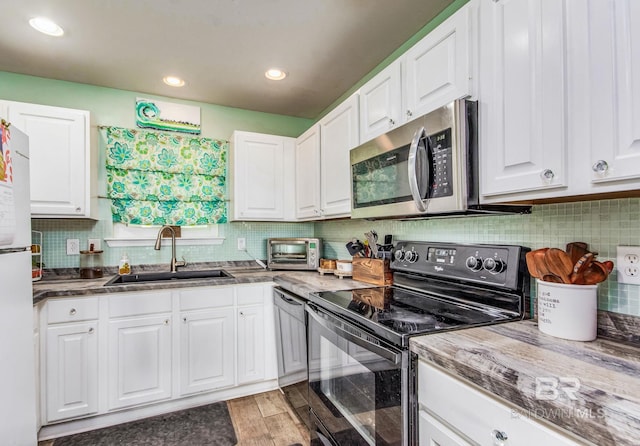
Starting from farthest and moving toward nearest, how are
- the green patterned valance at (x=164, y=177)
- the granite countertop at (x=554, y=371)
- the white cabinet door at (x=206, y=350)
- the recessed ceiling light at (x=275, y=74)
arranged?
the green patterned valance at (x=164, y=177) → the recessed ceiling light at (x=275, y=74) → the white cabinet door at (x=206, y=350) → the granite countertop at (x=554, y=371)

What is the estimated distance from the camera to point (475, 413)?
0.82 metres

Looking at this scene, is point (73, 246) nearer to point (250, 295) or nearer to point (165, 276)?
point (165, 276)

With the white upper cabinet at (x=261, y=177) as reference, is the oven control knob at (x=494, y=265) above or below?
below

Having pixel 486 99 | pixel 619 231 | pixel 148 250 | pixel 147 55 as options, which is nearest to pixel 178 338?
pixel 148 250

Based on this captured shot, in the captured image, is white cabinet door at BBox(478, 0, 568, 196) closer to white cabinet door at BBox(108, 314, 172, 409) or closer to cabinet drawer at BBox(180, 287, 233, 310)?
cabinet drawer at BBox(180, 287, 233, 310)

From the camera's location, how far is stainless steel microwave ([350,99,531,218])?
119 cm

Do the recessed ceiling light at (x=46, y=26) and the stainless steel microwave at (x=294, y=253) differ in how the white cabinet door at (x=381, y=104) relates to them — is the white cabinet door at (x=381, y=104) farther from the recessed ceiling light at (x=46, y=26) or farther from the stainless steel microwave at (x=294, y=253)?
the recessed ceiling light at (x=46, y=26)

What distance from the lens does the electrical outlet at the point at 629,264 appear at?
0.98 meters

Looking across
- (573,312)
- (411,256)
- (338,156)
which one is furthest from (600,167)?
(338,156)

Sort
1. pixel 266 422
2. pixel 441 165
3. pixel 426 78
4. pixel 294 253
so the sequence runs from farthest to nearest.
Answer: pixel 294 253, pixel 266 422, pixel 426 78, pixel 441 165

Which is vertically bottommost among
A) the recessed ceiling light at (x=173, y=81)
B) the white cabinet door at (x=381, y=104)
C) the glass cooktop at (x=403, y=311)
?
the glass cooktop at (x=403, y=311)

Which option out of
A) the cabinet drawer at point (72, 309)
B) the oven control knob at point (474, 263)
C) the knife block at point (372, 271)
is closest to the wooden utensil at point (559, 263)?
the oven control knob at point (474, 263)

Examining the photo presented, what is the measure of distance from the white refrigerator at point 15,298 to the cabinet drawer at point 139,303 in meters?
0.59

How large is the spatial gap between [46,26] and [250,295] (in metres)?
1.99
